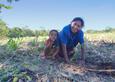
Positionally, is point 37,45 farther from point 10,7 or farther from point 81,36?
point 10,7

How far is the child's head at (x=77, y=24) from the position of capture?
24.0 feet

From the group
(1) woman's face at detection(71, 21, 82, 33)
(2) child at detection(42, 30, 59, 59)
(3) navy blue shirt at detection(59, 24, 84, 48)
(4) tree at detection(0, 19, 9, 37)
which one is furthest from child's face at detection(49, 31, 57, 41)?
(4) tree at detection(0, 19, 9, 37)

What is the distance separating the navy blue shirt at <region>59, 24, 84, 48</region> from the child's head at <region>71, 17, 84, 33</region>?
0.13 m

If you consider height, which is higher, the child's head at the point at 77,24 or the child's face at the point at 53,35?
the child's head at the point at 77,24

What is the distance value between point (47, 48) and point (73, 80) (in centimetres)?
161

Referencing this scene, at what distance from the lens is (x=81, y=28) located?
24.4 ft

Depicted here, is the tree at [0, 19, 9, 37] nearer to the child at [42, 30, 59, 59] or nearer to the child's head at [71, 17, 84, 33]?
the child at [42, 30, 59, 59]

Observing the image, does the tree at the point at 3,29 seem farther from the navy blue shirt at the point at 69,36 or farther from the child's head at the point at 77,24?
the child's head at the point at 77,24

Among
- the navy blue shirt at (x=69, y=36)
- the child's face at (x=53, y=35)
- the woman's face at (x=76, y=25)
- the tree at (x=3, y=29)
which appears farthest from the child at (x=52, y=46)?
the tree at (x=3, y=29)

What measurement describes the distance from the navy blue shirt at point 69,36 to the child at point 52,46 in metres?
0.17

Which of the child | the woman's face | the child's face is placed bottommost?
the child

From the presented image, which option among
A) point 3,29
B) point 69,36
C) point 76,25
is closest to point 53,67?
point 69,36

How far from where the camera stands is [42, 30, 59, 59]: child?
762cm

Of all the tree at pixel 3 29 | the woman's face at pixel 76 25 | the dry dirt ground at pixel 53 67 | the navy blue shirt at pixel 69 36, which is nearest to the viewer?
the dry dirt ground at pixel 53 67
